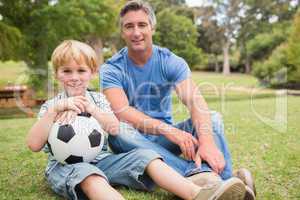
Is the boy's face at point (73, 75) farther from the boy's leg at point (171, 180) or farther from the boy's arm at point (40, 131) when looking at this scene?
the boy's leg at point (171, 180)

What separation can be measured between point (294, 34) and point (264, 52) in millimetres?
16299

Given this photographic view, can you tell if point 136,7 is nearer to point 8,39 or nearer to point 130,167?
point 130,167

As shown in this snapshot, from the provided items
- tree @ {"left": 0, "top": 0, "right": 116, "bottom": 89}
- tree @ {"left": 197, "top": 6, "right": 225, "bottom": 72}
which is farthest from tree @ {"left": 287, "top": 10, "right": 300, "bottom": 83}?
tree @ {"left": 197, "top": 6, "right": 225, "bottom": 72}

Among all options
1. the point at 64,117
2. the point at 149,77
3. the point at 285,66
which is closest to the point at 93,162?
the point at 64,117

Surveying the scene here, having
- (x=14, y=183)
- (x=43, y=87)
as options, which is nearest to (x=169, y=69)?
(x=14, y=183)

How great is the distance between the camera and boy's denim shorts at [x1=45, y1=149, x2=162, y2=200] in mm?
2545

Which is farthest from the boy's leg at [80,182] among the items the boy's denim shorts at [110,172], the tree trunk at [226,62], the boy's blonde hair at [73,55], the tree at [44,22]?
the tree trunk at [226,62]

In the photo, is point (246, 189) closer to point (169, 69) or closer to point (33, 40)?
point (169, 69)

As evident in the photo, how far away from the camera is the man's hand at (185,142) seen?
2941 millimetres

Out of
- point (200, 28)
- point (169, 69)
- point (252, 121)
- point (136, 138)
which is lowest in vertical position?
point (252, 121)

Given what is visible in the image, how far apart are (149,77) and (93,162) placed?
918mm

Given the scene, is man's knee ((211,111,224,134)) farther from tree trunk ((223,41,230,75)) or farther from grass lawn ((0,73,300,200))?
tree trunk ((223,41,230,75))

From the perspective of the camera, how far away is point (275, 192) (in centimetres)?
298

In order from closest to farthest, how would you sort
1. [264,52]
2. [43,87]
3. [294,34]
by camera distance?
[43,87], [294,34], [264,52]
